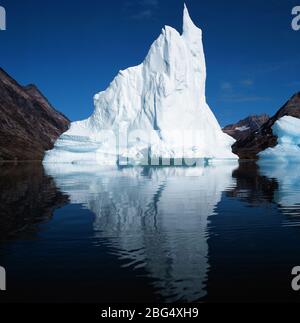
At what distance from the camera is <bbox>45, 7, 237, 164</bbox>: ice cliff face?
54.8 meters

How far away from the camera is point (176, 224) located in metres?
13.5

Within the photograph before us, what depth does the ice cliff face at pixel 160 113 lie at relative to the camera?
5484 cm

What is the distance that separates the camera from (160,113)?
5516 centimetres

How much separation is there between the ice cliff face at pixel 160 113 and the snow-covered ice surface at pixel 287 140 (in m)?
21.9

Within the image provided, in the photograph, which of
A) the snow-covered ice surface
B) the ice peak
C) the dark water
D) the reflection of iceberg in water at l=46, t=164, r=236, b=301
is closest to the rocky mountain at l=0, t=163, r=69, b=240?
the dark water

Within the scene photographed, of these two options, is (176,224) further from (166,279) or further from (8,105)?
(8,105)

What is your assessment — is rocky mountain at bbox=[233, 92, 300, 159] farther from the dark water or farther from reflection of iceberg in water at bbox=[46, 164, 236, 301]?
the dark water

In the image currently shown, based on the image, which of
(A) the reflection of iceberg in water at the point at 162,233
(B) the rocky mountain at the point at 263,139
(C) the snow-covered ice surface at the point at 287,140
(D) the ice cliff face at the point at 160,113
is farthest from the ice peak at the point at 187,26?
(B) the rocky mountain at the point at 263,139

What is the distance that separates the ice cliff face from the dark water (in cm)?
3683

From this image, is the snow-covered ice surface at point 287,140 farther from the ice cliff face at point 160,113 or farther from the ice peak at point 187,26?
the ice peak at point 187,26

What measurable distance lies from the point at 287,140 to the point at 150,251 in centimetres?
7455

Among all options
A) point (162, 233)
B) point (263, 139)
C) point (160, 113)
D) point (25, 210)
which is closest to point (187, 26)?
point (160, 113)

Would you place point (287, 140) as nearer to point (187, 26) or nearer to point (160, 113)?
point (187, 26)

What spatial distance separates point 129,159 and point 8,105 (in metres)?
154
